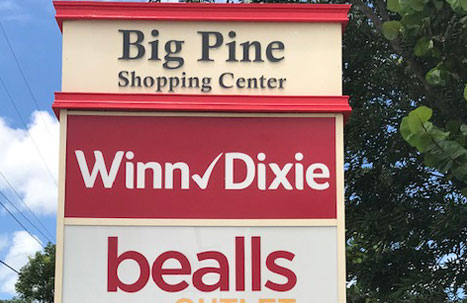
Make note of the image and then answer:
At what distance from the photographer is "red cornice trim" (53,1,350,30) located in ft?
26.2

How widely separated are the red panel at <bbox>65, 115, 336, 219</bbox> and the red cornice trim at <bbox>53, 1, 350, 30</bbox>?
40.2 inches

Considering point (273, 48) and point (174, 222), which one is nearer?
point (174, 222)

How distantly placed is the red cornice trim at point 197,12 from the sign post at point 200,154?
0.04 ft

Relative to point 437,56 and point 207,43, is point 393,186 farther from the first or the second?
point 207,43

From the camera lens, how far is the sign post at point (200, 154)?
748 cm

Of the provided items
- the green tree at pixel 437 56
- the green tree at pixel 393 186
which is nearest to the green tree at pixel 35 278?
the green tree at pixel 393 186

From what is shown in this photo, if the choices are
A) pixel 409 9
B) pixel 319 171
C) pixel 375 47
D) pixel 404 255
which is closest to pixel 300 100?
pixel 319 171

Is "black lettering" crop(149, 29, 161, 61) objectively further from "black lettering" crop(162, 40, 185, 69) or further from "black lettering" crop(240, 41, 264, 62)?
"black lettering" crop(240, 41, 264, 62)

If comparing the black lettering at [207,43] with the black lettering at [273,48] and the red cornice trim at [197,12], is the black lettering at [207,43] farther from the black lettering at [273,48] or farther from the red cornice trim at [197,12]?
the black lettering at [273,48]

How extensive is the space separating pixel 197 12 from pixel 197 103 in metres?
0.95

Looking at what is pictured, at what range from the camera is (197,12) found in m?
8.02

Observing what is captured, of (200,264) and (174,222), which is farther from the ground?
(174,222)

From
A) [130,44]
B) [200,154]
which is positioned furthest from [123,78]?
[200,154]

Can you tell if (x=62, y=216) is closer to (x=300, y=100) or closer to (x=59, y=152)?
(x=59, y=152)
